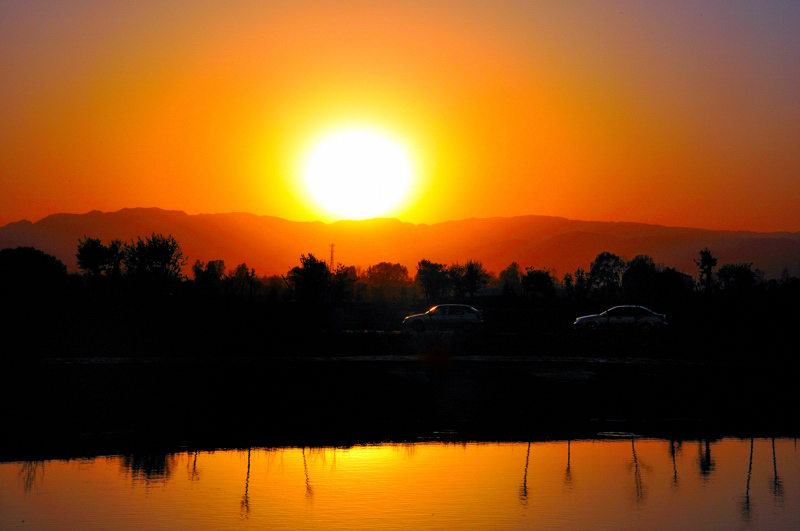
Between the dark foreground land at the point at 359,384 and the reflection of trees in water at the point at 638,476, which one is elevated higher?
the dark foreground land at the point at 359,384

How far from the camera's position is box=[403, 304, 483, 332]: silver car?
50.1 m

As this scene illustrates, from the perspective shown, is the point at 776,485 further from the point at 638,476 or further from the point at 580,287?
the point at 580,287

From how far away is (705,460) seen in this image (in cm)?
1255

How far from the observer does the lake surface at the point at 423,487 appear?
9156mm

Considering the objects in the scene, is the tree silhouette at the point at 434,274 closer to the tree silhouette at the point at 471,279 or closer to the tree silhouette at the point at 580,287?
the tree silhouette at the point at 471,279

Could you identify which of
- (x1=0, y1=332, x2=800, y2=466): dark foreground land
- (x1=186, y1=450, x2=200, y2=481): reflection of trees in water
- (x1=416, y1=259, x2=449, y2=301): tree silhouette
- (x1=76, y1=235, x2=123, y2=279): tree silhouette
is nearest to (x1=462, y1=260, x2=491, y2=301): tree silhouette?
(x1=416, y1=259, x2=449, y2=301): tree silhouette

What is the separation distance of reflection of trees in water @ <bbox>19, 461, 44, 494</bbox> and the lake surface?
0.03 metres

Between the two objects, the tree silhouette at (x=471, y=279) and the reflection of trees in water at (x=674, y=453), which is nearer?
the reflection of trees in water at (x=674, y=453)

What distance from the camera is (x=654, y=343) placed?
110 ft

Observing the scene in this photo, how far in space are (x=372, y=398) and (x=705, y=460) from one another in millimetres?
8277

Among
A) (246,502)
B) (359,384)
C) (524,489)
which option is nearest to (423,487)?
(524,489)

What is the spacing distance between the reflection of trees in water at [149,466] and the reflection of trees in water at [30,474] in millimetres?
1181

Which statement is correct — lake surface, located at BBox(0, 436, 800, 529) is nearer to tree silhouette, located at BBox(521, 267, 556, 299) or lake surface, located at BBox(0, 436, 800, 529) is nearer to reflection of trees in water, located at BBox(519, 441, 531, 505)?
reflection of trees in water, located at BBox(519, 441, 531, 505)

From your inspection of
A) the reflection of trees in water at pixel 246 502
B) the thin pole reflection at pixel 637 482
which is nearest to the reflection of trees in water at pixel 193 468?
the reflection of trees in water at pixel 246 502
